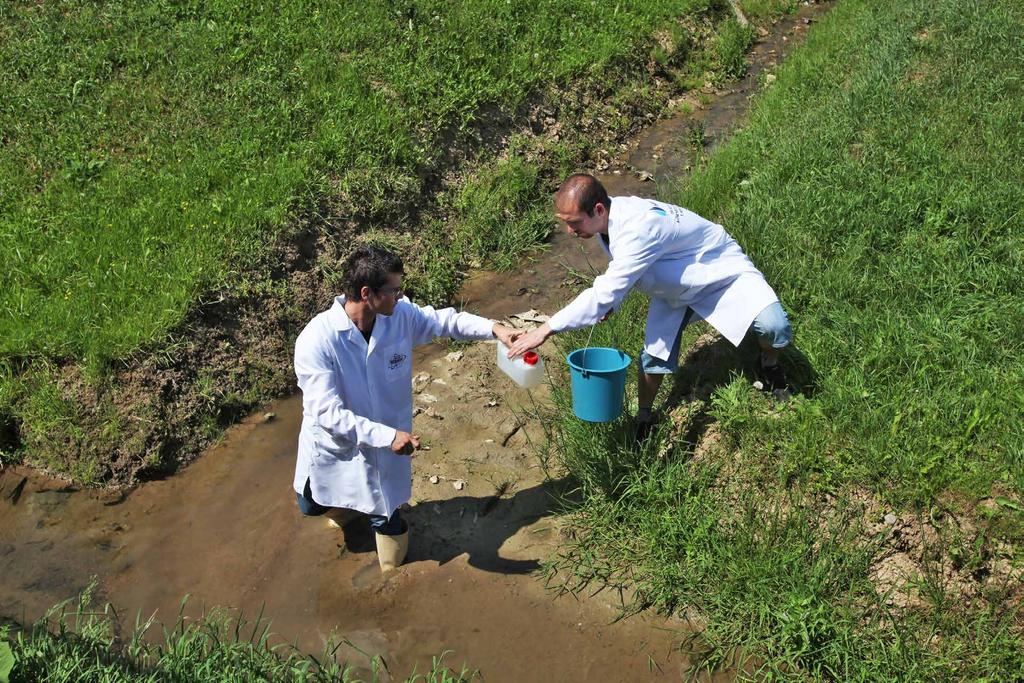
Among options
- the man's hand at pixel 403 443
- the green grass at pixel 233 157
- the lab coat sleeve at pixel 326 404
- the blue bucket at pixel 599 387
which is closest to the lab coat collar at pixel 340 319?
the lab coat sleeve at pixel 326 404

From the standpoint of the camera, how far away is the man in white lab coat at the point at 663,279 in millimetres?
4703

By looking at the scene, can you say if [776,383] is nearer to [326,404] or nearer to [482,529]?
[482,529]

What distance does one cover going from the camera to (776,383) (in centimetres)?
538

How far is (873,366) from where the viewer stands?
5453 mm

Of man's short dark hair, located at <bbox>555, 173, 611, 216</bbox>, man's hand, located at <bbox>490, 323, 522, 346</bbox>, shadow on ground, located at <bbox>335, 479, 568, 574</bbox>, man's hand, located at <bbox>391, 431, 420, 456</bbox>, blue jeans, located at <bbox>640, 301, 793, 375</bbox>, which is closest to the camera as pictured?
man's hand, located at <bbox>391, 431, 420, 456</bbox>

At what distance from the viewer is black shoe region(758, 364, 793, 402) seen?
534cm

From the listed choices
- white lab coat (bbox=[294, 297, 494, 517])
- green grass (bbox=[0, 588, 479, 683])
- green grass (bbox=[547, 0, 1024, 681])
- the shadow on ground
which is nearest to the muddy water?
the shadow on ground

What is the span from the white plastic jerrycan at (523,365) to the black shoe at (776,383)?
141 cm

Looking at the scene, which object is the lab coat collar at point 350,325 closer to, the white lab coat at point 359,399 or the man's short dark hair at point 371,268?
the white lab coat at point 359,399

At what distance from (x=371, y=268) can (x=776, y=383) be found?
2592 mm

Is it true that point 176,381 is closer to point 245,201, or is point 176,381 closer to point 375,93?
point 245,201

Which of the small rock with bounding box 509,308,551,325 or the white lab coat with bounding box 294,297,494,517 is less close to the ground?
the white lab coat with bounding box 294,297,494,517

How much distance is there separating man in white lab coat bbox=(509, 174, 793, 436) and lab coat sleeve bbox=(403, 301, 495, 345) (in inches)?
9.4

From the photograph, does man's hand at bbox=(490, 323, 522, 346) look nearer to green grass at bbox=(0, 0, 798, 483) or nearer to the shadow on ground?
the shadow on ground
